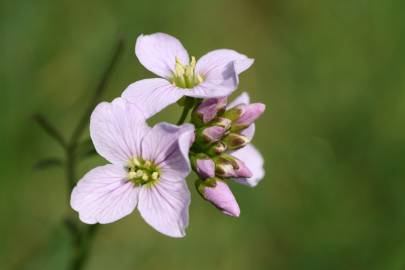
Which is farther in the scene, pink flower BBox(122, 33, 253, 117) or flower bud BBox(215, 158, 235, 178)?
flower bud BBox(215, 158, 235, 178)

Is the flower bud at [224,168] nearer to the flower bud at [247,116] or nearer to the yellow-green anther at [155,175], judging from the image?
the flower bud at [247,116]

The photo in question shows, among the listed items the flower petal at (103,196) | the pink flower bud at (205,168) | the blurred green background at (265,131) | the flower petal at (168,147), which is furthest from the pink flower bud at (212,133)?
the blurred green background at (265,131)

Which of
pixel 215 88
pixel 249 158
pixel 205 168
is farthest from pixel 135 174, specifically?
pixel 249 158

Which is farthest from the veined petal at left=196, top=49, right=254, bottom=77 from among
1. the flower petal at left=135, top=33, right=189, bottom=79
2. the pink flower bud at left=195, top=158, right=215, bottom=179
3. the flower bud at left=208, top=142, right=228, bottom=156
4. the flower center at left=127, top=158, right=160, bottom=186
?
the flower center at left=127, top=158, right=160, bottom=186

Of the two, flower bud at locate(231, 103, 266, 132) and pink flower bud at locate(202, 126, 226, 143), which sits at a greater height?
flower bud at locate(231, 103, 266, 132)

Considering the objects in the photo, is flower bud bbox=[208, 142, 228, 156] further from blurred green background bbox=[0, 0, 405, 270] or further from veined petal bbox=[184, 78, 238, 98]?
blurred green background bbox=[0, 0, 405, 270]

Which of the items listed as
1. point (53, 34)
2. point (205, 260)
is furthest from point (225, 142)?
point (53, 34)
